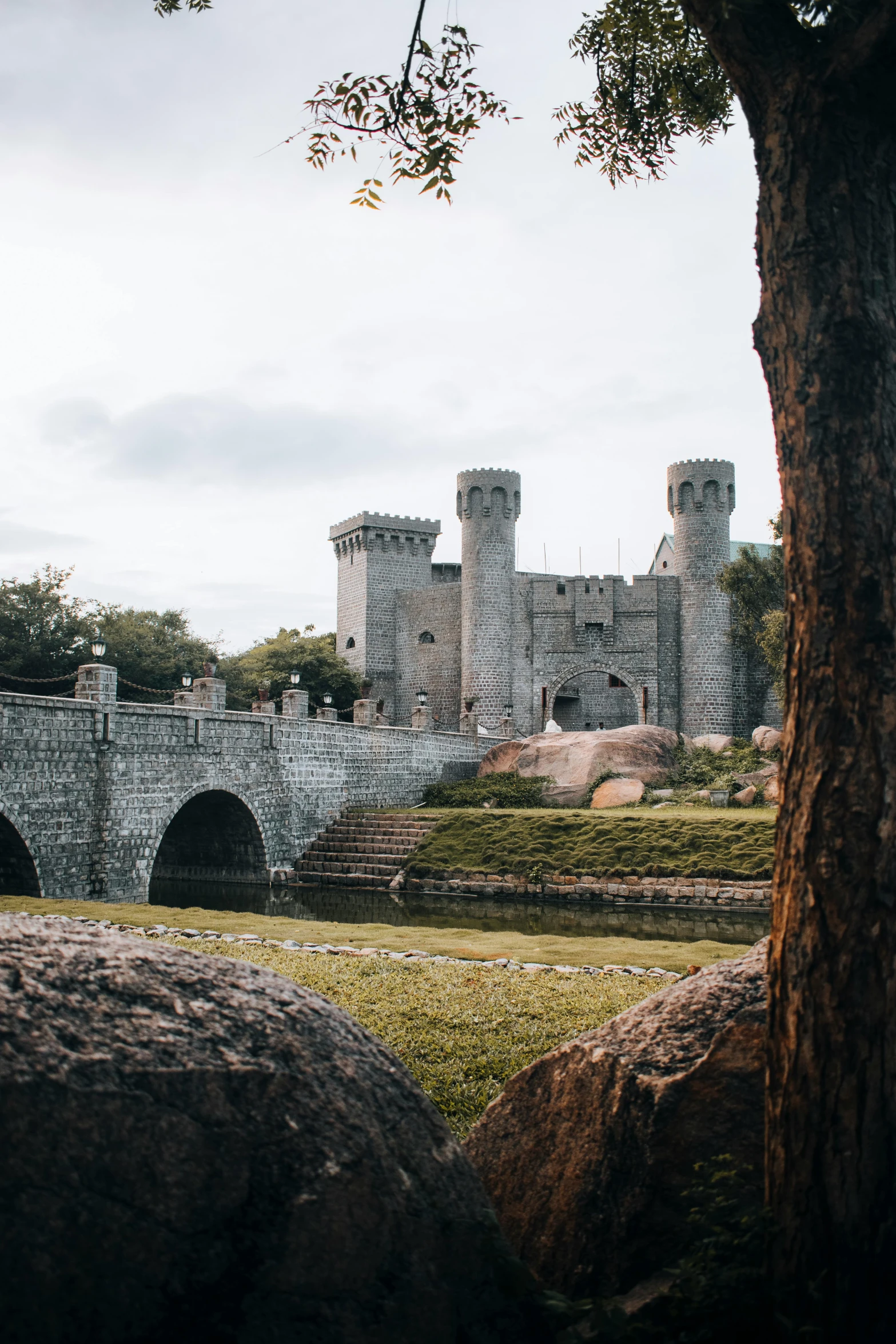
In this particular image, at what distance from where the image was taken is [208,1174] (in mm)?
2010

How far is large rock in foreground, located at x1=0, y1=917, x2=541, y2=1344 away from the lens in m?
1.85

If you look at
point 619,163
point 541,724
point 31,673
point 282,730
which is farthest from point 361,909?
point 541,724

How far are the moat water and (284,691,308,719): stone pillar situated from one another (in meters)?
3.98

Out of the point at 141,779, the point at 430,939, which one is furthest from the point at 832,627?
the point at 141,779

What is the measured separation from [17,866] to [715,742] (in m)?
21.5

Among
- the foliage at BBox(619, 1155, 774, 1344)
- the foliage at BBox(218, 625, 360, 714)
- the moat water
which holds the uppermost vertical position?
the foliage at BBox(218, 625, 360, 714)

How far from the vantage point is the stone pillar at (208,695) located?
19.2 metres

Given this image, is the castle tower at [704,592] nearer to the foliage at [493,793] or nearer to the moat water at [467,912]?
the foliage at [493,793]

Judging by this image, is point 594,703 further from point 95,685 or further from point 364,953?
point 364,953

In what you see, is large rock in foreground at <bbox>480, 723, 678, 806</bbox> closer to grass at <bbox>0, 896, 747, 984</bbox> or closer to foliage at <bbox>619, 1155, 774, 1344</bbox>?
grass at <bbox>0, 896, 747, 984</bbox>

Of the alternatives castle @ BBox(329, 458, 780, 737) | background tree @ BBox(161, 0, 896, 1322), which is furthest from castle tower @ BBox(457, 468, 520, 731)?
background tree @ BBox(161, 0, 896, 1322)

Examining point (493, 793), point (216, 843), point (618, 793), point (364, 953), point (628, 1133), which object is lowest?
point (216, 843)

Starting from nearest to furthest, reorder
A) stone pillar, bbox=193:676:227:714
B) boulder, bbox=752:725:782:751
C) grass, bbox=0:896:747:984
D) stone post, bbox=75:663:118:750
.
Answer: grass, bbox=0:896:747:984, stone post, bbox=75:663:118:750, stone pillar, bbox=193:676:227:714, boulder, bbox=752:725:782:751

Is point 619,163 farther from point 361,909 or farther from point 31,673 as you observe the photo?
point 31,673
